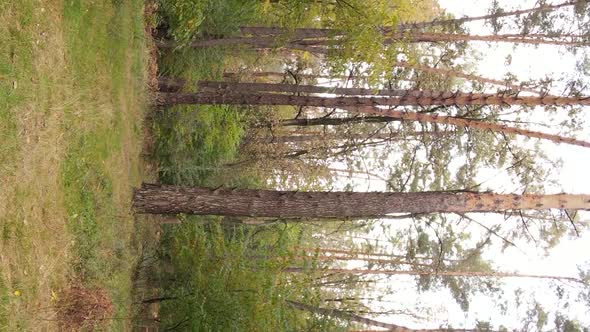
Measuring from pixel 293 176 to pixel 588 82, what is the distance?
10156mm

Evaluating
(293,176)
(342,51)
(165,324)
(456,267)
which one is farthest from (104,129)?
(456,267)

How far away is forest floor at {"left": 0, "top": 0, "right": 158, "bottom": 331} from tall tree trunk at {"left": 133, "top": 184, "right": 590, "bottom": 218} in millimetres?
772

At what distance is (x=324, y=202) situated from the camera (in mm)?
9031

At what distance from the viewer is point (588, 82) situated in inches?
368

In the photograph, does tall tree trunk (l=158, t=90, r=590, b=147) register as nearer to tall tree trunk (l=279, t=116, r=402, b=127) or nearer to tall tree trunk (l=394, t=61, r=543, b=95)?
tall tree trunk (l=279, t=116, r=402, b=127)

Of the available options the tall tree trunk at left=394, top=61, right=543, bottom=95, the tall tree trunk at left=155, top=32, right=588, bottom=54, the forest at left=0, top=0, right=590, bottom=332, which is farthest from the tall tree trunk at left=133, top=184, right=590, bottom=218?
the tall tree trunk at left=394, top=61, right=543, bottom=95

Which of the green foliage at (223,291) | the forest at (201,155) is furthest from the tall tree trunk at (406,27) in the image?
the green foliage at (223,291)

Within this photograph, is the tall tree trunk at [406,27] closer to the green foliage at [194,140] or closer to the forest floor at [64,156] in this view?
the green foliage at [194,140]

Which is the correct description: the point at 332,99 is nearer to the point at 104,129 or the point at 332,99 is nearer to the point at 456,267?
the point at 104,129

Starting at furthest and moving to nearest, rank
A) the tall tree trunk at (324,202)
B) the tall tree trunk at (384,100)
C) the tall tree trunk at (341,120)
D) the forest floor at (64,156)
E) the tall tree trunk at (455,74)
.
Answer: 1. the tall tree trunk at (455,74)
2. the tall tree trunk at (341,120)
3. the tall tree trunk at (384,100)
4. the tall tree trunk at (324,202)
5. the forest floor at (64,156)

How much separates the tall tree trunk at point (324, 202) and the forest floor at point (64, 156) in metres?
0.77

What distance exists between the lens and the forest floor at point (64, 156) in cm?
598

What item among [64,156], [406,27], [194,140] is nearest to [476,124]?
[406,27]

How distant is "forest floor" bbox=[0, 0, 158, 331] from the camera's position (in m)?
5.98
